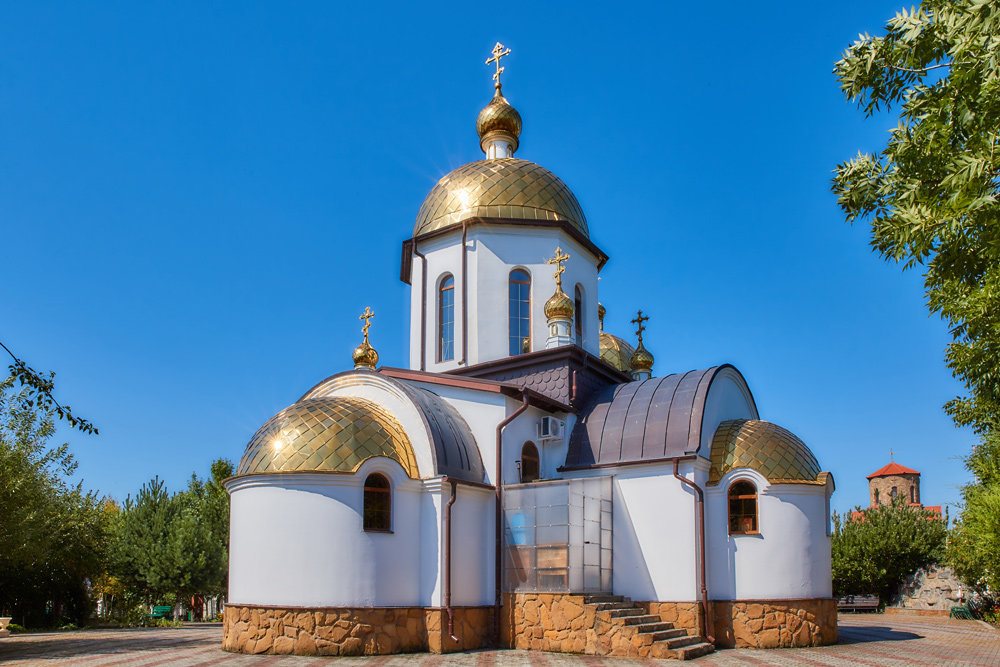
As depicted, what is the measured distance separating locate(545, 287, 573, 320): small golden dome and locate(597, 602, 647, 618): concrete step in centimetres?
517

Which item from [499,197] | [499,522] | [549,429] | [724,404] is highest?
[499,197]

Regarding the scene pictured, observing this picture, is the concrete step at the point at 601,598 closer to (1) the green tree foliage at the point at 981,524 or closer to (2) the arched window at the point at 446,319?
(2) the arched window at the point at 446,319

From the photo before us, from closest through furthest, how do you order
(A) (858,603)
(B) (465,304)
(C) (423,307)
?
(B) (465,304) < (C) (423,307) < (A) (858,603)

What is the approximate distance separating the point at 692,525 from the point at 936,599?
15.5m

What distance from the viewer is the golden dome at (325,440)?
39.3 feet

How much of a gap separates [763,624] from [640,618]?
6.62 ft

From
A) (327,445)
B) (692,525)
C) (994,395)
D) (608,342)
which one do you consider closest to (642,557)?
(692,525)

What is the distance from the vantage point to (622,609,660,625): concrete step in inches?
475

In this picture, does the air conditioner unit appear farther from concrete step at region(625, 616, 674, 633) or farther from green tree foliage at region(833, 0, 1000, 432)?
green tree foliage at region(833, 0, 1000, 432)

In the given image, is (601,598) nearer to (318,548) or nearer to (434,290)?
(318,548)

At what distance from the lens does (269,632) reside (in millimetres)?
11641

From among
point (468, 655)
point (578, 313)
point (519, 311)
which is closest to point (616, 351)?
point (578, 313)

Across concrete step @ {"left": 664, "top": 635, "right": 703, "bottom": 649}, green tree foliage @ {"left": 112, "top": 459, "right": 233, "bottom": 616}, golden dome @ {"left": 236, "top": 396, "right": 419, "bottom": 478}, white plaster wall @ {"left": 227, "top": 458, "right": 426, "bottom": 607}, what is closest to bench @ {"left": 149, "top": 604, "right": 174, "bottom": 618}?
green tree foliage @ {"left": 112, "top": 459, "right": 233, "bottom": 616}

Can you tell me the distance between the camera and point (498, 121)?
18.4m
